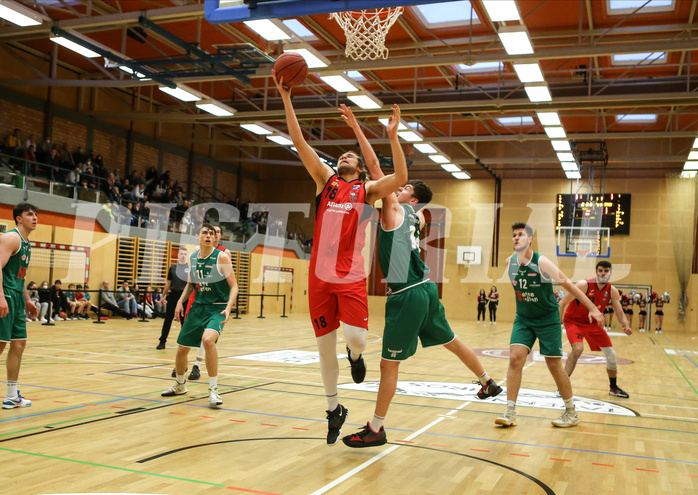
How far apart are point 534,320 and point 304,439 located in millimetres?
2605

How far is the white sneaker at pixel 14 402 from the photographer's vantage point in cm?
558

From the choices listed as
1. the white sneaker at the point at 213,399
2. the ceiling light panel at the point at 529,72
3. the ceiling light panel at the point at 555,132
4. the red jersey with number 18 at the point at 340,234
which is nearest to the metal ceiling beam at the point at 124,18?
the ceiling light panel at the point at 529,72

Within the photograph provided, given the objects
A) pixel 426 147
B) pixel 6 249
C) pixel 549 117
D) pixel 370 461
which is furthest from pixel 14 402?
pixel 426 147

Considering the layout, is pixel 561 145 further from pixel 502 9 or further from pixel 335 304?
pixel 335 304

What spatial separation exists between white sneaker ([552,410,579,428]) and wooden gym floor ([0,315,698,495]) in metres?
0.08

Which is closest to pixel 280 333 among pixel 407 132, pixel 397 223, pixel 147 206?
pixel 147 206

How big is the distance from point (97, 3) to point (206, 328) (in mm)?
13936

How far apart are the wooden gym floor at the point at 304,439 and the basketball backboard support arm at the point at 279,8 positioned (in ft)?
12.8

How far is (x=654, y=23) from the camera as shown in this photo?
50.1 feet

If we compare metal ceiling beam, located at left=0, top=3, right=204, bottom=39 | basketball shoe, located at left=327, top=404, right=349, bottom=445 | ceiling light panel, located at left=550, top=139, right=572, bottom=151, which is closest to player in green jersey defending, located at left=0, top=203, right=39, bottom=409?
basketball shoe, located at left=327, top=404, right=349, bottom=445

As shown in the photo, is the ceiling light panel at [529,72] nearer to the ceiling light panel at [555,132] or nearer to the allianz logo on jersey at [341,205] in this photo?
the ceiling light panel at [555,132]

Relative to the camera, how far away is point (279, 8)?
20.4 ft

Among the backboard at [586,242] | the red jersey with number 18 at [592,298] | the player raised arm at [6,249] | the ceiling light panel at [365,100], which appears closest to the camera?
the player raised arm at [6,249]

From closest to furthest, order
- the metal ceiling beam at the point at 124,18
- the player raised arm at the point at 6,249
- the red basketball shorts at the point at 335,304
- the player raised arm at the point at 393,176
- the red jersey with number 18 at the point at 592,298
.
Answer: the player raised arm at the point at 393,176 < the red basketball shorts at the point at 335,304 < the player raised arm at the point at 6,249 < the red jersey with number 18 at the point at 592,298 < the metal ceiling beam at the point at 124,18
